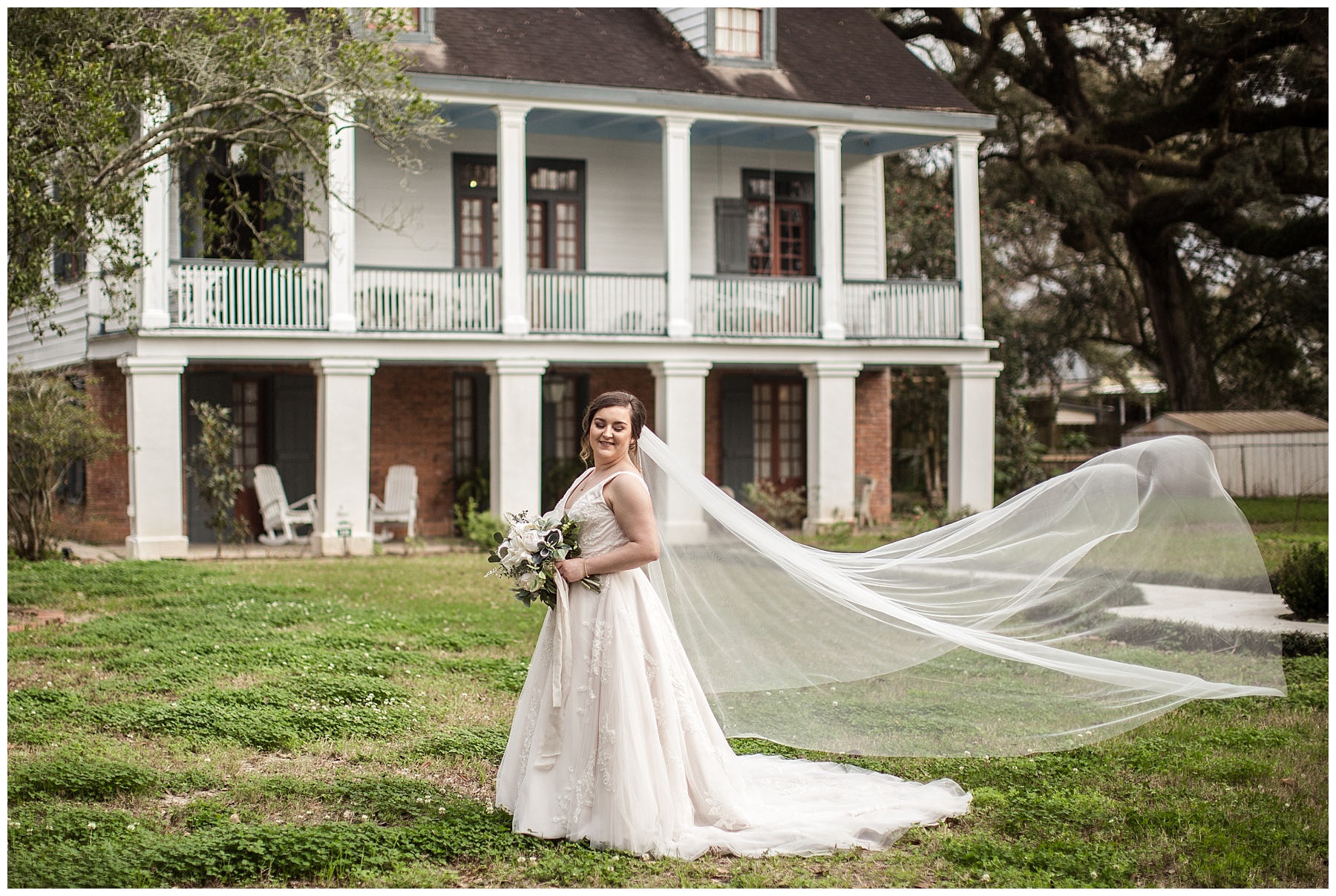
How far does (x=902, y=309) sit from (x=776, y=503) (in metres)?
3.37

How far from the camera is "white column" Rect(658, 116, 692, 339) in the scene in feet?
58.3

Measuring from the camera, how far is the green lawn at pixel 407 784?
4.96m

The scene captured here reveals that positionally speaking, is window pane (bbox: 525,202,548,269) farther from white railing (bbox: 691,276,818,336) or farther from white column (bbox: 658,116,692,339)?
white railing (bbox: 691,276,818,336)

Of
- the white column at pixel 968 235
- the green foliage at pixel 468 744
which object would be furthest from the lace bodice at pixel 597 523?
the white column at pixel 968 235

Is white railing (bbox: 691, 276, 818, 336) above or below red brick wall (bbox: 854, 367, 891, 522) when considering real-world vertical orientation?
above

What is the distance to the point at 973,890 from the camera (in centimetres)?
475

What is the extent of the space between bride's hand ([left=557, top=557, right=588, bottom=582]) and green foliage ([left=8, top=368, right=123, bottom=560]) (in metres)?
11.5

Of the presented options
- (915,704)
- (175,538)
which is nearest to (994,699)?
(915,704)

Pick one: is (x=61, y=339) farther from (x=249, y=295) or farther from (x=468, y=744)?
(x=468, y=744)

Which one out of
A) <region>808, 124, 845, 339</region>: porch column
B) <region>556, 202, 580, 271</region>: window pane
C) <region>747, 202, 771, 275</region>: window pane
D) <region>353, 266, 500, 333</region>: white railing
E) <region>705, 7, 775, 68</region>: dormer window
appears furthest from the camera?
<region>747, 202, 771, 275</region>: window pane

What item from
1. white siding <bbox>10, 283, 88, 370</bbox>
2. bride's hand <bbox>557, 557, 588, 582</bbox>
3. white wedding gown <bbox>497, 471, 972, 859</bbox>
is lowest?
white wedding gown <bbox>497, 471, 972, 859</bbox>

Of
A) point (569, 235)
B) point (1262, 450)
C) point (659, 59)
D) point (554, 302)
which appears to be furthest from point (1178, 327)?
point (554, 302)

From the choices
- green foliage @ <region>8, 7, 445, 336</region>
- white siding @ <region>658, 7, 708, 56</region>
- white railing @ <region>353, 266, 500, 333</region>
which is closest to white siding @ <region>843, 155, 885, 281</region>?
white siding @ <region>658, 7, 708, 56</region>

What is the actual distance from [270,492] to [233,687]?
30.2 ft
